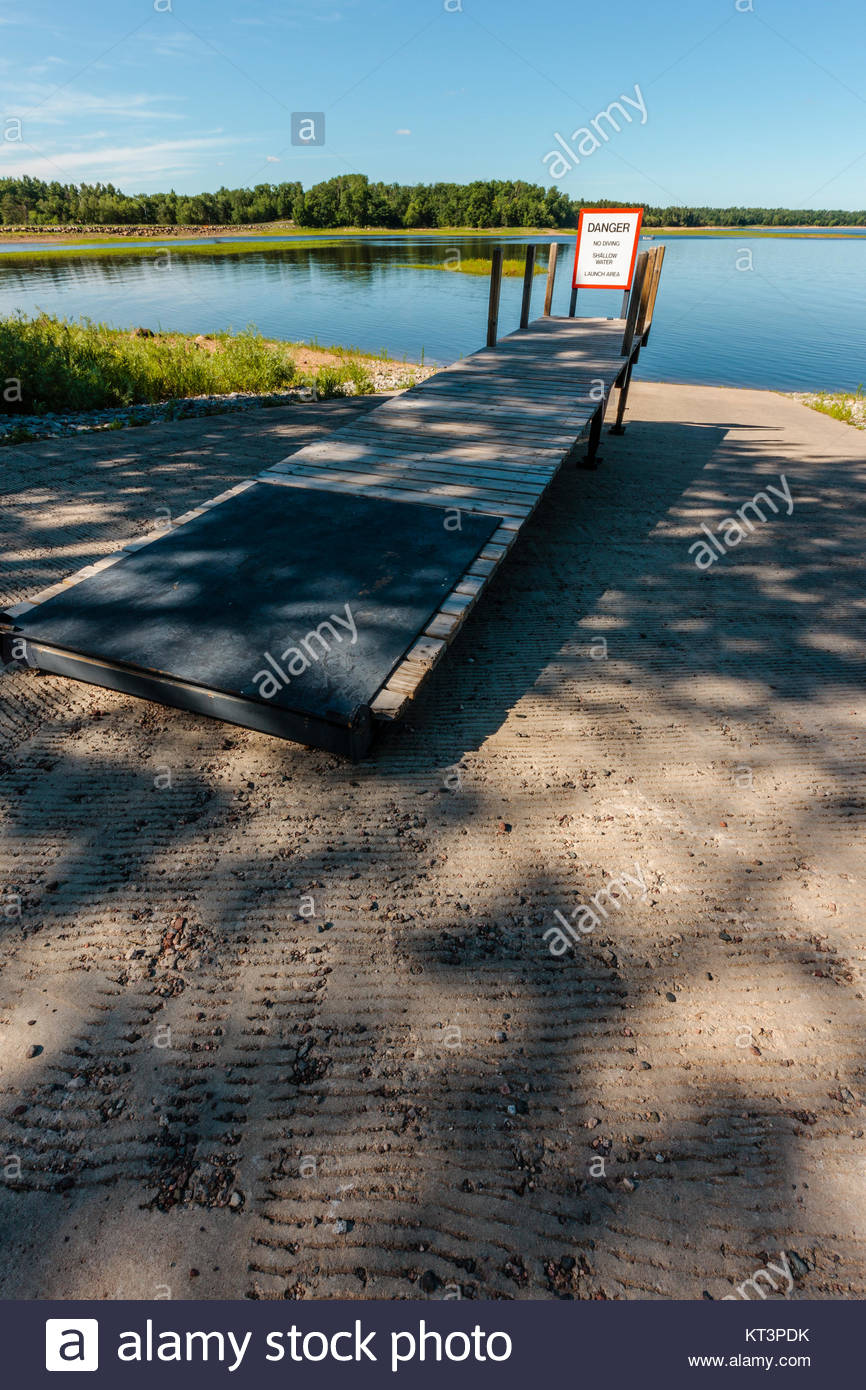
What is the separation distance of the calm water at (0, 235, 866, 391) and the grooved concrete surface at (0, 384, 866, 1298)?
43.0ft

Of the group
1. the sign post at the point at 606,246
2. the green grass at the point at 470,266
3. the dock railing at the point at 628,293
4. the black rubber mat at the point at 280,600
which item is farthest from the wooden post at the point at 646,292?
the green grass at the point at 470,266

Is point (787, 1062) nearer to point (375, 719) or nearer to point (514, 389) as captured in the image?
point (375, 719)

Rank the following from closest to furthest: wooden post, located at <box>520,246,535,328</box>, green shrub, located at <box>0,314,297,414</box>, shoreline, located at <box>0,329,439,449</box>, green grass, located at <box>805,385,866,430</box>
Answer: shoreline, located at <box>0,329,439,449</box>, green shrub, located at <box>0,314,297,414</box>, wooden post, located at <box>520,246,535,328</box>, green grass, located at <box>805,385,866,430</box>

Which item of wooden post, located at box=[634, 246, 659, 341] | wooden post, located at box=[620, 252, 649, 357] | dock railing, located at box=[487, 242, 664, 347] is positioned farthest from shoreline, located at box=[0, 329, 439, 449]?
wooden post, located at box=[620, 252, 649, 357]

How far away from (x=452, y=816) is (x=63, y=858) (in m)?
1.98

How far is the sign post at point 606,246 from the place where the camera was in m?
12.1

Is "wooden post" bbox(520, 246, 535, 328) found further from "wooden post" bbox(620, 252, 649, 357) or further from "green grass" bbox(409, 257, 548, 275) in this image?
"green grass" bbox(409, 257, 548, 275)

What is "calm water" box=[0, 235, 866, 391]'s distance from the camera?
23.9 metres

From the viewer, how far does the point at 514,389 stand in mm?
9188

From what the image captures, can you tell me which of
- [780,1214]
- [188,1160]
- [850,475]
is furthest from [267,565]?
[850,475]

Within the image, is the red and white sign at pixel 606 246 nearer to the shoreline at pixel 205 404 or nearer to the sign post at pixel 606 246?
the sign post at pixel 606 246
